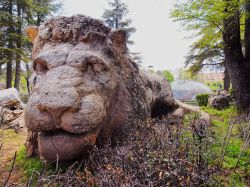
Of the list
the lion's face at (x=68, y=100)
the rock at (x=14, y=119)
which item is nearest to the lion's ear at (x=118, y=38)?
the lion's face at (x=68, y=100)

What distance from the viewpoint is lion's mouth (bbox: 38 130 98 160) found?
9.08 feet

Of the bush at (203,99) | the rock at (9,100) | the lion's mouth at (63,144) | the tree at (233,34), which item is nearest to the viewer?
the lion's mouth at (63,144)

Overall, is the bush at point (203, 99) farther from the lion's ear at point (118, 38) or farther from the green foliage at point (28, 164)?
the green foliage at point (28, 164)

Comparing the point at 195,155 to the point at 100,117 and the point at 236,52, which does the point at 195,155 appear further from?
the point at 236,52

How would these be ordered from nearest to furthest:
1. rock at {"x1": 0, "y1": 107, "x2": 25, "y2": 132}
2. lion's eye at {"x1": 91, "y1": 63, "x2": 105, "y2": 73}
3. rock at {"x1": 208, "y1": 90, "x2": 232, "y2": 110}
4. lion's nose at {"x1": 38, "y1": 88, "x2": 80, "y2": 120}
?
lion's nose at {"x1": 38, "y1": 88, "x2": 80, "y2": 120}
lion's eye at {"x1": 91, "y1": 63, "x2": 105, "y2": 73}
rock at {"x1": 0, "y1": 107, "x2": 25, "y2": 132}
rock at {"x1": 208, "y1": 90, "x2": 232, "y2": 110}

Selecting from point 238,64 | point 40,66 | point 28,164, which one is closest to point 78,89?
point 40,66

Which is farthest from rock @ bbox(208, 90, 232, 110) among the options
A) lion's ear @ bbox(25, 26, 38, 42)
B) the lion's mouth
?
the lion's mouth

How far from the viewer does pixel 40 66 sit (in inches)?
128

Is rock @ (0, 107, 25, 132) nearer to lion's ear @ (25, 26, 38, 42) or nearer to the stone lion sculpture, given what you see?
the stone lion sculpture

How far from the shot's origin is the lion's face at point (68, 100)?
2713 mm

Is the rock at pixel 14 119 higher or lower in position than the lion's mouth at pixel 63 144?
lower

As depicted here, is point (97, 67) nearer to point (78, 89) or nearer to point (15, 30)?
point (78, 89)

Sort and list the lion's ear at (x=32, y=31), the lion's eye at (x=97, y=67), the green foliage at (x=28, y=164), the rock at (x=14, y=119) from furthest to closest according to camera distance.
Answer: the rock at (x=14, y=119), the lion's ear at (x=32, y=31), the green foliage at (x=28, y=164), the lion's eye at (x=97, y=67)

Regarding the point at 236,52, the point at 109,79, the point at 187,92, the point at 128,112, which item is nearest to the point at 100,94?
the point at 109,79
